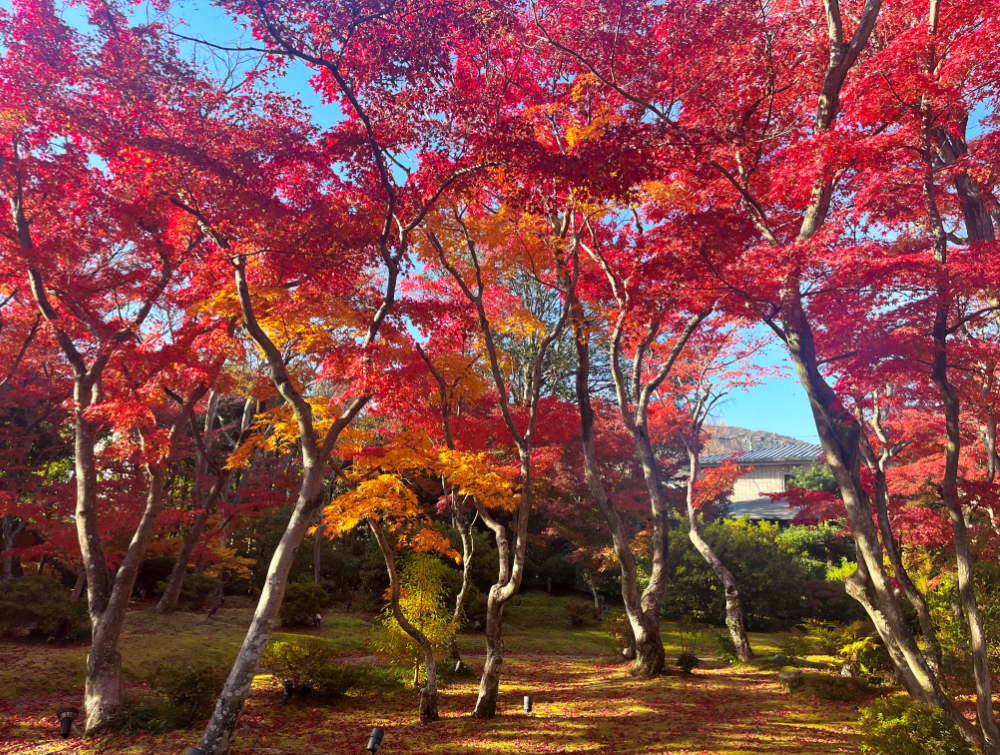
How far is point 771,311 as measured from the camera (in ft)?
25.9

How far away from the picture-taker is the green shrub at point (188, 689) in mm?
7051

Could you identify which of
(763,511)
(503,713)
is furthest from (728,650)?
(763,511)

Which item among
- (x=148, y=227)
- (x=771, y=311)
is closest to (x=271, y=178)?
(x=148, y=227)

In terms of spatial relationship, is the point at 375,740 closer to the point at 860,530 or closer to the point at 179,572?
the point at 860,530

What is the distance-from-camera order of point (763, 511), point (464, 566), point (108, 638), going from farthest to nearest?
point (763, 511) < point (464, 566) < point (108, 638)

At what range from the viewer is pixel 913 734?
5223 millimetres

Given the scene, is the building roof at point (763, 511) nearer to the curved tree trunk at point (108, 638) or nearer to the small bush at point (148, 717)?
the small bush at point (148, 717)

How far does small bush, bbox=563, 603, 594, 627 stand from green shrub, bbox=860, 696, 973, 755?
1281cm

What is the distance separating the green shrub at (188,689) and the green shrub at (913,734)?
7.44 m

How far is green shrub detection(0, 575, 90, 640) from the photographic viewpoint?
1165cm

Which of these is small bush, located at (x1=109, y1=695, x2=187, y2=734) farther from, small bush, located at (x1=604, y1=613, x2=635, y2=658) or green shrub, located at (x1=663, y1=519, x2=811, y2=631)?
green shrub, located at (x1=663, y1=519, x2=811, y2=631)

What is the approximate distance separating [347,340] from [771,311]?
586cm

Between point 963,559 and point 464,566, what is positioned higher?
point 963,559

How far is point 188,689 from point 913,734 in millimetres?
7966
